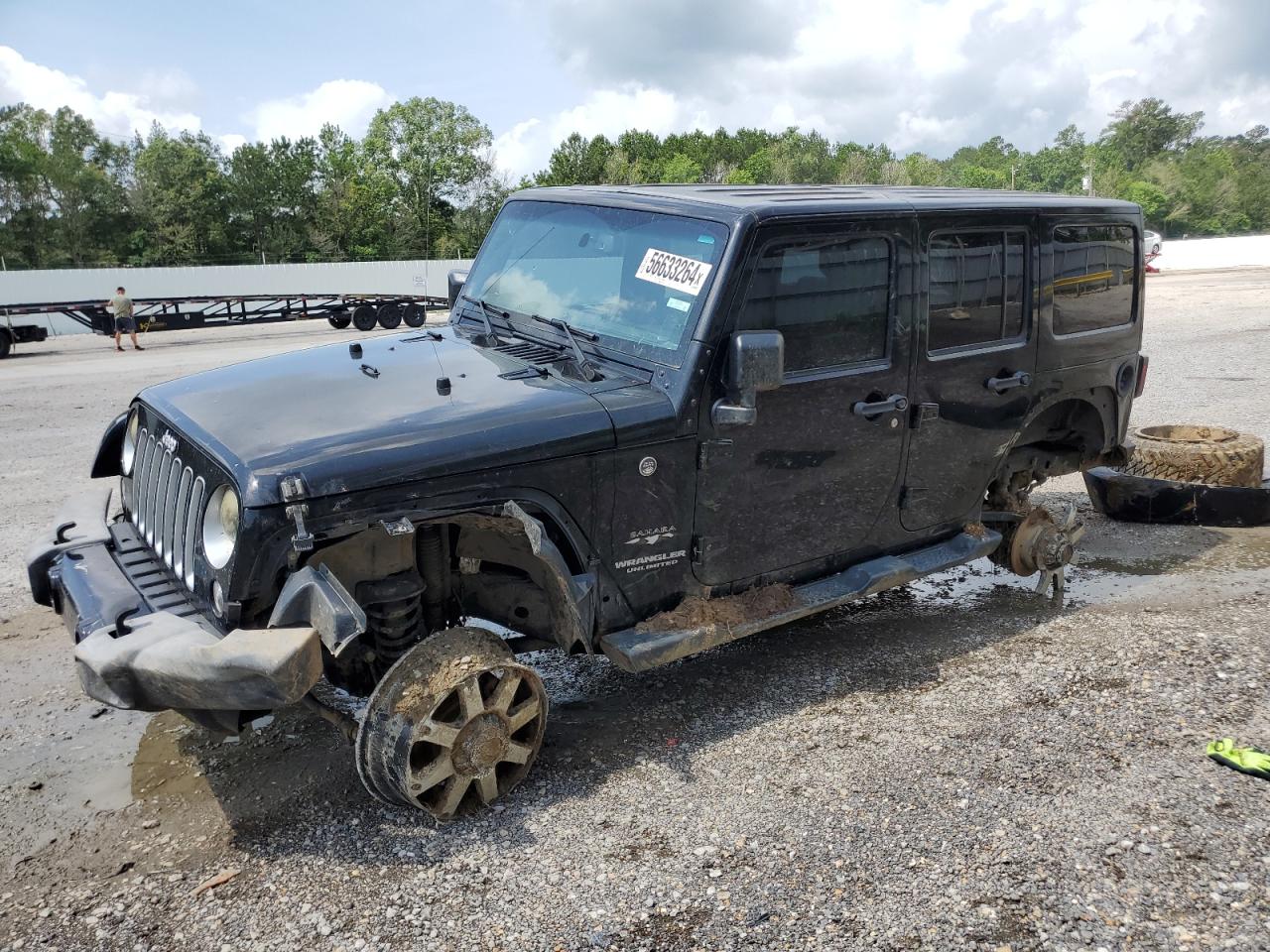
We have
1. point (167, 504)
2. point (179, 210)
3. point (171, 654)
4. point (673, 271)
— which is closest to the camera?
point (171, 654)

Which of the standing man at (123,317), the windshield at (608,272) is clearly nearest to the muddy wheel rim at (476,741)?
the windshield at (608,272)

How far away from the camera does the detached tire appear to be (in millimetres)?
7020

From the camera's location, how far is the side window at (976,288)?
466 cm

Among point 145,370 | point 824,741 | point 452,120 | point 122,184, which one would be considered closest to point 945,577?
point 824,741

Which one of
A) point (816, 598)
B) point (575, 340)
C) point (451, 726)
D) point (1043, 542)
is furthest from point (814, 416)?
point (1043, 542)

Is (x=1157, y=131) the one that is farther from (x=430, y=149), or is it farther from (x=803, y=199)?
(x=803, y=199)

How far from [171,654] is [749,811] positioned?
2026 mm

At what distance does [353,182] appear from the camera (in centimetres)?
6644

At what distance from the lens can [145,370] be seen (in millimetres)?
16422

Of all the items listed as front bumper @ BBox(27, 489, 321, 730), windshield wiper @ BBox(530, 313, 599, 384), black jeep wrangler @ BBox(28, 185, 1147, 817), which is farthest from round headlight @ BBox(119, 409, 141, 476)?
windshield wiper @ BBox(530, 313, 599, 384)

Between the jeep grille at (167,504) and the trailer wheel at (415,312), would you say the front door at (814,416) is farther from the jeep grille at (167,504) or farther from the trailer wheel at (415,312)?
the trailer wheel at (415,312)

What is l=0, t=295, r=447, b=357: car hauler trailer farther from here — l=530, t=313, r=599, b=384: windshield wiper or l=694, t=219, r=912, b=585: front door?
l=694, t=219, r=912, b=585: front door

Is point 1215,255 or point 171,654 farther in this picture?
point 1215,255

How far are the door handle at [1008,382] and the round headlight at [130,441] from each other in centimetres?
388
